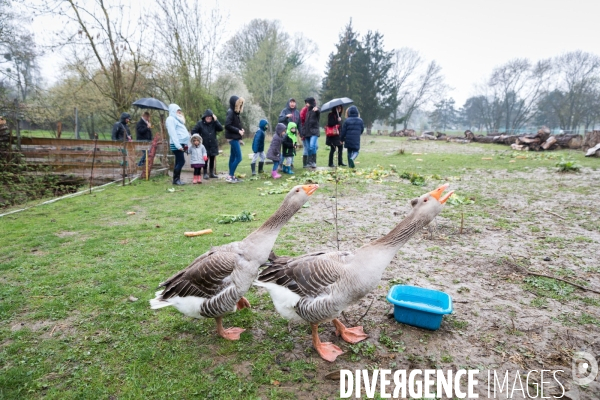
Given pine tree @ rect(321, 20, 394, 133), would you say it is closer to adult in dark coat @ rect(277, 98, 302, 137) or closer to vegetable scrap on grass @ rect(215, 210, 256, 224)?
adult in dark coat @ rect(277, 98, 302, 137)

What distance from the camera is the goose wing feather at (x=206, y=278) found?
2.21 metres

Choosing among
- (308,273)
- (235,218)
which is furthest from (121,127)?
(308,273)

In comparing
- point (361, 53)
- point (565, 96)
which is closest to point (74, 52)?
point (361, 53)

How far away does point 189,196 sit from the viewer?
6.96m

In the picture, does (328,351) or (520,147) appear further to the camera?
(520,147)

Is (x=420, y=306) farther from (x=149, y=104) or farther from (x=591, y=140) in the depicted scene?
(x=591, y=140)

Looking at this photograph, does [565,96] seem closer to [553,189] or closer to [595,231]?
[553,189]

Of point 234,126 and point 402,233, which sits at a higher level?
point 234,126

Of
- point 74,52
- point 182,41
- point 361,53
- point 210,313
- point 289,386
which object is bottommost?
point 289,386

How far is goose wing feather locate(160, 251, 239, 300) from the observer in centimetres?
221

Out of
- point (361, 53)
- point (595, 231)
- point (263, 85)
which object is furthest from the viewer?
point (361, 53)

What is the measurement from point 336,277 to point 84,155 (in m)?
Answer: 9.52

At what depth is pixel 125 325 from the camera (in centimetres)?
252

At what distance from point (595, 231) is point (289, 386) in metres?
4.93
